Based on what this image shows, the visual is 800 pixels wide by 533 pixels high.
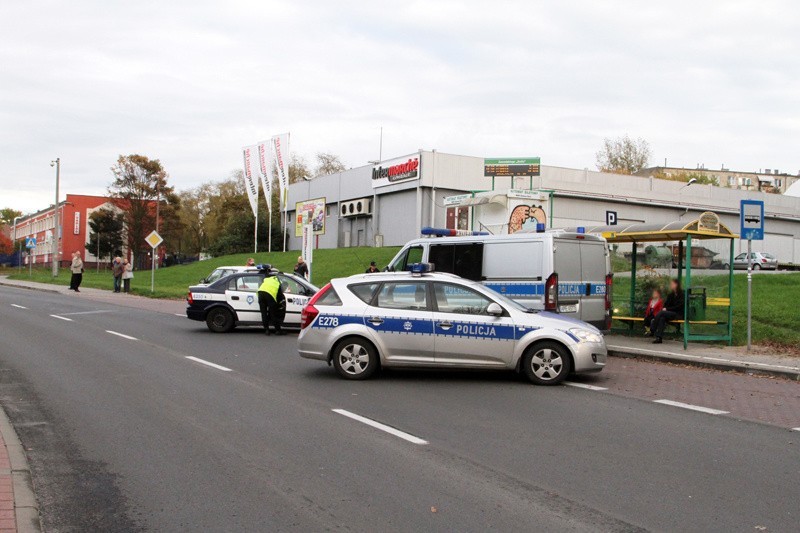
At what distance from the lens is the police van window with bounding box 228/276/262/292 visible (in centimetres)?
1912

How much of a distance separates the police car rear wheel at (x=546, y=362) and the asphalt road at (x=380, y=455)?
13.6 inches

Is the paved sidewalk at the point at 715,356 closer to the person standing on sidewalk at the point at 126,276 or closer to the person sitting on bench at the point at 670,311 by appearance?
the person sitting on bench at the point at 670,311

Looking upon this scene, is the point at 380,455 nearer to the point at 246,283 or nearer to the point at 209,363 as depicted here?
the point at 209,363

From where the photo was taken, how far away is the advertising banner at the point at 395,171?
49688 millimetres

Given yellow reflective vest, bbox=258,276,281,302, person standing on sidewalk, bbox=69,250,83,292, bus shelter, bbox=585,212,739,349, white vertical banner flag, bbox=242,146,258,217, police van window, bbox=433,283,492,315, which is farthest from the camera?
white vertical banner flag, bbox=242,146,258,217

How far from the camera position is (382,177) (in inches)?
2109

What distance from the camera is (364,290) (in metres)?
11.6

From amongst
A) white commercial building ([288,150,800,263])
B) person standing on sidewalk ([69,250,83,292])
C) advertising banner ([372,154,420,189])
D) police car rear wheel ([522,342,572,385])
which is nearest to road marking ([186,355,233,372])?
police car rear wheel ([522,342,572,385])

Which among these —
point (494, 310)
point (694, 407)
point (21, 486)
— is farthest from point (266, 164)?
point (21, 486)

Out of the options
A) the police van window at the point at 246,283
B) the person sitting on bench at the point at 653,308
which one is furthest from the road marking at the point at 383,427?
the police van window at the point at 246,283

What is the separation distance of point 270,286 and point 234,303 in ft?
4.24

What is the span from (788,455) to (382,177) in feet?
155

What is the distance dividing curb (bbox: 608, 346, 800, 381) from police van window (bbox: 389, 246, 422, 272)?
4.27 m

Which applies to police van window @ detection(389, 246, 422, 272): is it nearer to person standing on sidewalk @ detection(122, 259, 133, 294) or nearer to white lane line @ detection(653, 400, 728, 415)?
white lane line @ detection(653, 400, 728, 415)
